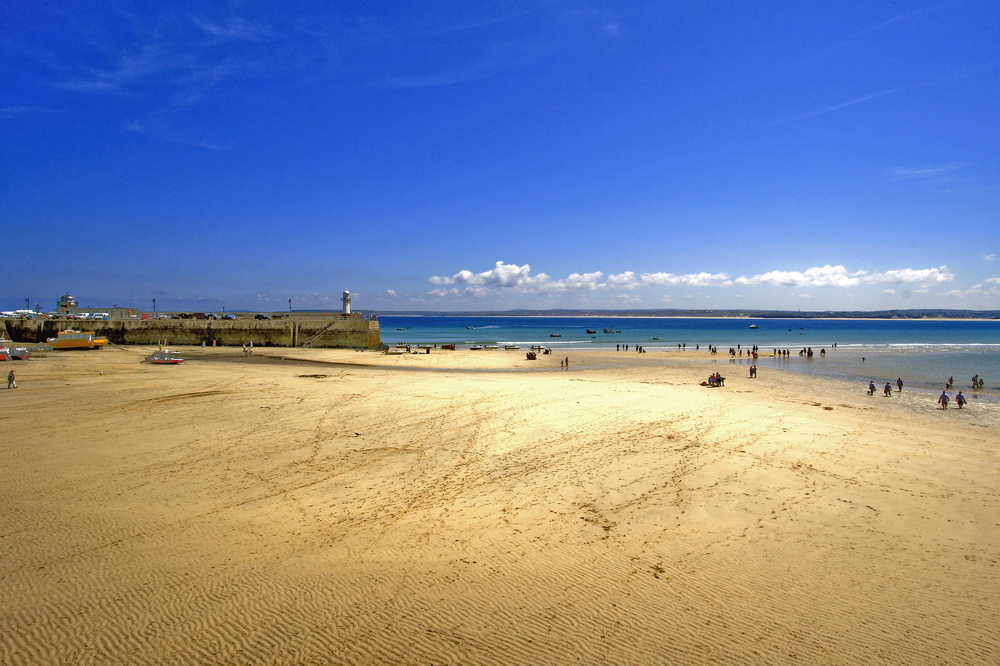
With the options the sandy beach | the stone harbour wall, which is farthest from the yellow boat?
the sandy beach

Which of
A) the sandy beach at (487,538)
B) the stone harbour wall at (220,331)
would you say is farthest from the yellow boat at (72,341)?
the sandy beach at (487,538)

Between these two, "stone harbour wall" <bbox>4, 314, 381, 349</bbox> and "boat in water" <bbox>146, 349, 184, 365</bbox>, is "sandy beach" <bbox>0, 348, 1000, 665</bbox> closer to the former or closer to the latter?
"boat in water" <bbox>146, 349, 184, 365</bbox>

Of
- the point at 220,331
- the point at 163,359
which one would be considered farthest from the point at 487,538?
the point at 220,331

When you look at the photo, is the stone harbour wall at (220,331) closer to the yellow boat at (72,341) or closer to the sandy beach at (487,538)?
the yellow boat at (72,341)

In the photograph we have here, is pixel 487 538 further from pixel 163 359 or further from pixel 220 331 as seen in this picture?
pixel 220 331

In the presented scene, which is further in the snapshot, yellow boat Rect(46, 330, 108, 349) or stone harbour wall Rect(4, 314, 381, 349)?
stone harbour wall Rect(4, 314, 381, 349)

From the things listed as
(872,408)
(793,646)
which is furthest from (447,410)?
(872,408)

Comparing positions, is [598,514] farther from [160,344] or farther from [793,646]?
[160,344]

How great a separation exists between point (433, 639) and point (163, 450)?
984cm

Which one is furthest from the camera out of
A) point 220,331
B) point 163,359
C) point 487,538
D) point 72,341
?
point 220,331

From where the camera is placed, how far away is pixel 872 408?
65.4 feet

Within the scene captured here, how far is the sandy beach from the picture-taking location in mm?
5219

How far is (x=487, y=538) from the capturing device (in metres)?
7.47

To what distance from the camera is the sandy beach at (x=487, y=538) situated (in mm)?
5219
